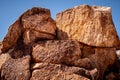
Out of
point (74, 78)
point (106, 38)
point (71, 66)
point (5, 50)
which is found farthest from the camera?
point (5, 50)

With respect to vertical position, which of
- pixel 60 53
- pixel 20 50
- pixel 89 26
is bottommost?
Result: pixel 60 53

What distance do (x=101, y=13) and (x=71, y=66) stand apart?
412cm

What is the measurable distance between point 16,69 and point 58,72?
2595 mm

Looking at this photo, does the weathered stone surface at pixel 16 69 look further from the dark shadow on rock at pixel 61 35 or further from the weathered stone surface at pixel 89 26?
the weathered stone surface at pixel 89 26

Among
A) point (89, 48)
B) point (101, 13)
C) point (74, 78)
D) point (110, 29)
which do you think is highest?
point (101, 13)

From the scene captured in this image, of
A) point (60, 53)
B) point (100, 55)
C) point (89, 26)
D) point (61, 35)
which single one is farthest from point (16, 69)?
point (100, 55)

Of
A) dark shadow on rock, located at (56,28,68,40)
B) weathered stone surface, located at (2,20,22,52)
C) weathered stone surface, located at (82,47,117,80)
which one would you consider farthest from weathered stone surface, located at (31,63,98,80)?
weathered stone surface, located at (2,20,22,52)

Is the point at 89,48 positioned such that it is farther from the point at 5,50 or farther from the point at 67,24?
the point at 5,50

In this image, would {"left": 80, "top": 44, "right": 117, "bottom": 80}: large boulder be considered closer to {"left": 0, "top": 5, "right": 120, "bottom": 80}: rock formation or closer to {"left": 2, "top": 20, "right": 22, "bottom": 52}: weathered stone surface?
{"left": 0, "top": 5, "right": 120, "bottom": 80}: rock formation

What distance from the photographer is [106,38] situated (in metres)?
13.6

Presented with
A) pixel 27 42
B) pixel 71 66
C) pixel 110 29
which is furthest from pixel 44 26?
pixel 110 29

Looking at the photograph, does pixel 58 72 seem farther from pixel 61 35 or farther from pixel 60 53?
pixel 61 35

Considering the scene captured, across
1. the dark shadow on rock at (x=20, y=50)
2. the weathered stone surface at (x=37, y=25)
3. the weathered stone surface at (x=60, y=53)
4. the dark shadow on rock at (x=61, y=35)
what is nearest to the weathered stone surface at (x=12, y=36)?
the dark shadow on rock at (x=20, y=50)

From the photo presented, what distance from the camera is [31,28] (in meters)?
13.7
